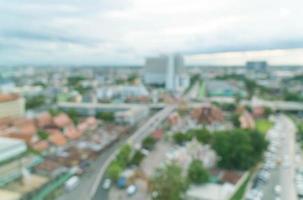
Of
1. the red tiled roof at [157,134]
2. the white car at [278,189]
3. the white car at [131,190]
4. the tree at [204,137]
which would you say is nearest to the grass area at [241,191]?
the white car at [278,189]

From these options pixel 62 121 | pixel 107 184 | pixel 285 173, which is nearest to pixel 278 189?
pixel 285 173

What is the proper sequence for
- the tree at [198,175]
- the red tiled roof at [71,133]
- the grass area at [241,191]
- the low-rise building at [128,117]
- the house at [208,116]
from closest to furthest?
the grass area at [241,191] < the tree at [198,175] < the red tiled roof at [71,133] < the house at [208,116] < the low-rise building at [128,117]

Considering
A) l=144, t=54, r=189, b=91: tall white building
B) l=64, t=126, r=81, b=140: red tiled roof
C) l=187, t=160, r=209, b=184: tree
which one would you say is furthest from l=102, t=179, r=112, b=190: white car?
l=144, t=54, r=189, b=91: tall white building

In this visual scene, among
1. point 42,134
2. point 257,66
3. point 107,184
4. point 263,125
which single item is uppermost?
point 257,66

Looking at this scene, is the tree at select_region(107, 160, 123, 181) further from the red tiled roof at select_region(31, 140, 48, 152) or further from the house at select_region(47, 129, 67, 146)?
the house at select_region(47, 129, 67, 146)

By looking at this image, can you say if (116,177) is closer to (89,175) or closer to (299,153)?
(89,175)

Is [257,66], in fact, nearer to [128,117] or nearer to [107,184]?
[128,117]

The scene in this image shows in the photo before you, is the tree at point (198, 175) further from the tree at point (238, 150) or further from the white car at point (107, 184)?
the white car at point (107, 184)
